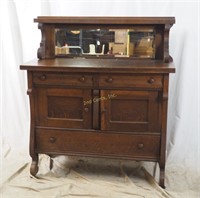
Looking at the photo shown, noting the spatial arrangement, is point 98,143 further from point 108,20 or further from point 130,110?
point 108,20

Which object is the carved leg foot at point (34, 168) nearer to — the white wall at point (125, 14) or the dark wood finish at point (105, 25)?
the white wall at point (125, 14)

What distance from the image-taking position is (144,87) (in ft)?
5.95

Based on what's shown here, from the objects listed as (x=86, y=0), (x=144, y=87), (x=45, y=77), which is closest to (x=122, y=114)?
(x=144, y=87)

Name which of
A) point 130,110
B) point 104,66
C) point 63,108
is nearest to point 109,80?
point 104,66

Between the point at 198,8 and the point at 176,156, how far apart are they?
1112mm

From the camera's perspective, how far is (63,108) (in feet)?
6.31

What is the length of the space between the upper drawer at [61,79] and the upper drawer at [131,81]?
0.09 metres

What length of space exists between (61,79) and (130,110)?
47 centimetres

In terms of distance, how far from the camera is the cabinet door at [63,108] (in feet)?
6.19

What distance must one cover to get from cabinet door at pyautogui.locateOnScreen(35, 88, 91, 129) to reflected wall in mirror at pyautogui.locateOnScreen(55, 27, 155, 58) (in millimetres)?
402

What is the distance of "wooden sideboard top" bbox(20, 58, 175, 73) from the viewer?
1761 mm

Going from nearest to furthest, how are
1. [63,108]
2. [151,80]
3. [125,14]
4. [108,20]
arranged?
[151,80] < [63,108] < [108,20] < [125,14]

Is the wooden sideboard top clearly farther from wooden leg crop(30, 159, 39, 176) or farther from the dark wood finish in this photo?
wooden leg crop(30, 159, 39, 176)

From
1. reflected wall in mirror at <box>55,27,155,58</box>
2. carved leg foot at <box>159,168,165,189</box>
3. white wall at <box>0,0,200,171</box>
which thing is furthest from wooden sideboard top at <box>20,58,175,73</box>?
carved leg foot at <box>159,168,165,189</box>
